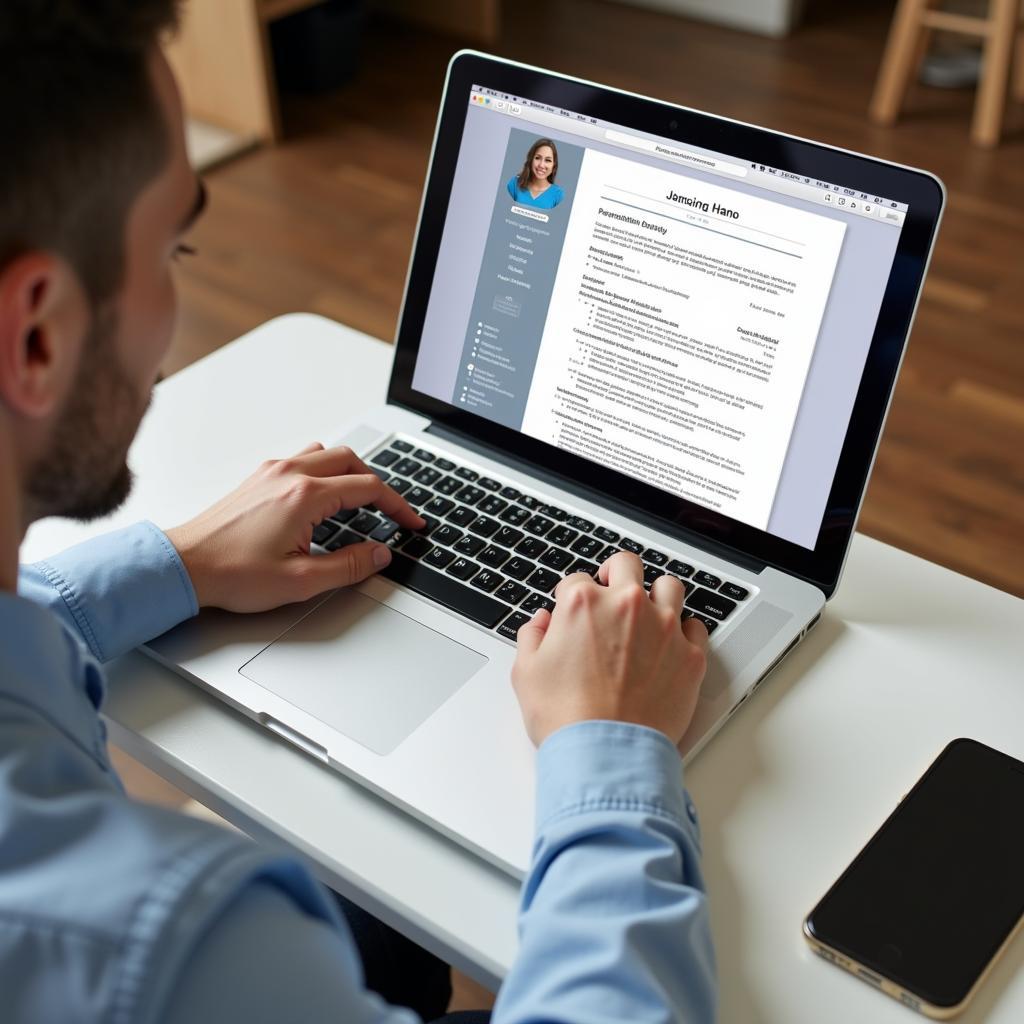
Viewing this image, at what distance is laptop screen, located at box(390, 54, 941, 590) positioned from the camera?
83cm

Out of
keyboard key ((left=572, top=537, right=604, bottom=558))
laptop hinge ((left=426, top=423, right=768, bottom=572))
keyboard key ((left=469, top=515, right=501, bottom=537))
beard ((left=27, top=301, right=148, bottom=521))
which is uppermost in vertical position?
beard ((left=27, top=301, right=148, bottom=521))

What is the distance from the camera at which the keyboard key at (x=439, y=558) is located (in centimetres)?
92

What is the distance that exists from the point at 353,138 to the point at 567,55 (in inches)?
32.7

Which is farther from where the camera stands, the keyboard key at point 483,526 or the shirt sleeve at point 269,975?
the keyboard key at point 483,526

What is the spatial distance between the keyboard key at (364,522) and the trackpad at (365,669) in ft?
0.24

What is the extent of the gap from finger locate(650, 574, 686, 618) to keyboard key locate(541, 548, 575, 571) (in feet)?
0.27

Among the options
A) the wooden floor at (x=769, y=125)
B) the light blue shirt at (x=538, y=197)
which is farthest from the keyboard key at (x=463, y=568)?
the wooden floor at (x=769, y=125)

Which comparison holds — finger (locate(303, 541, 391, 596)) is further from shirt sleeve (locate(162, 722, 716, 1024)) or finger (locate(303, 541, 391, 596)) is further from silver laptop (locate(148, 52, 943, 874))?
shirt sleeve (locate(162, 722, 716, 1024))

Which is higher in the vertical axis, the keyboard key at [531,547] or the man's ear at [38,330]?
the man's ear at [38,330]

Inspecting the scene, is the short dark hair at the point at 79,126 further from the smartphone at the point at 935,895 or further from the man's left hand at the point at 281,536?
the smartphone at the point at 935,895

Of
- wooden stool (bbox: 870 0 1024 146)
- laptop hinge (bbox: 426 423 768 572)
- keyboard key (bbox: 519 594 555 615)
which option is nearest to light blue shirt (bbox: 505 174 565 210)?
laptop hinge (bbox: 426 423 768 572)

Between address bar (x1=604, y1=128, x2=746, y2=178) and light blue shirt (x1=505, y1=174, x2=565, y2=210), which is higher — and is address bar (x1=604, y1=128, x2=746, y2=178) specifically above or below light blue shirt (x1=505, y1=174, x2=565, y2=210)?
above

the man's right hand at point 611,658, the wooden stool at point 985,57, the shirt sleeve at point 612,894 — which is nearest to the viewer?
the shirt sleeve at point 612,894

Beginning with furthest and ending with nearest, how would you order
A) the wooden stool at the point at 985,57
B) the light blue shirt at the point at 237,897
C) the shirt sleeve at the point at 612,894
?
the wooden stool at the point at 985,57 → the shirt sleeve at the point at 612,894 → the light blue shirt at the point at 237,897
